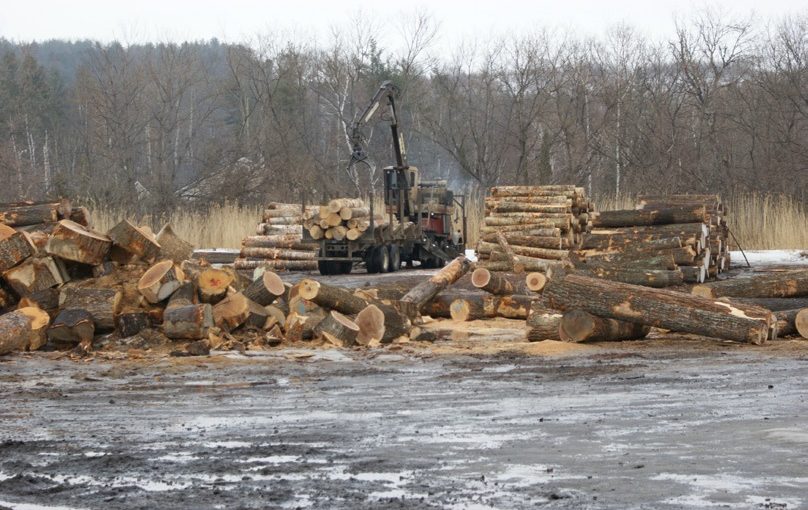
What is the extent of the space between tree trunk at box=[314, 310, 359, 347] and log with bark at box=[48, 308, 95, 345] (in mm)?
2510

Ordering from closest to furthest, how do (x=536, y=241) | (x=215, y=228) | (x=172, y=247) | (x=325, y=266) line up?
(x=172, y=247) < (x=536, y=241) < (x=325, y=266) < (x=215, y=228)

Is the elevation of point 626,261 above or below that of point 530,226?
below

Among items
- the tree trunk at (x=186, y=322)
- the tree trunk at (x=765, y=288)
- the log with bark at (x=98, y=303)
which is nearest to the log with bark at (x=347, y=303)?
the tree trunk at (x=186, y=322)

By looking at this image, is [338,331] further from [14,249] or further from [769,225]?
[769,225]

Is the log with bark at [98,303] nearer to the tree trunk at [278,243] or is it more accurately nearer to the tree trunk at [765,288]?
the tree trunk at [765,288]

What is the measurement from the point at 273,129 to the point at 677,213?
123 feet

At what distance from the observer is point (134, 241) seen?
13.9 m

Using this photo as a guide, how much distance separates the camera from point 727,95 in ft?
148

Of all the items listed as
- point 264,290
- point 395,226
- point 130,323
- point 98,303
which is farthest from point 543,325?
point 395,226

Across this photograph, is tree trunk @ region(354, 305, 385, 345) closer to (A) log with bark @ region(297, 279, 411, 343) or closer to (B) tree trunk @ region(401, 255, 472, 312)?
(A) log with bark @ region(297, 279, 411, 343)

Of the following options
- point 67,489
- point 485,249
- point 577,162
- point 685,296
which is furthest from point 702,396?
point 577,162

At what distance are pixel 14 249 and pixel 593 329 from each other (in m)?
6.64

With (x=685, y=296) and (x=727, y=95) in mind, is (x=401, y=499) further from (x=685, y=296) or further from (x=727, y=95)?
(x=727, y=95)

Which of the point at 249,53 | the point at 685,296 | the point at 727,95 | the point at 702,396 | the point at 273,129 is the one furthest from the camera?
the point at 249,53
